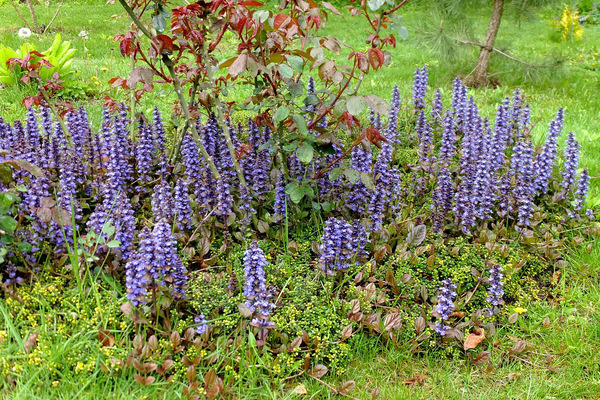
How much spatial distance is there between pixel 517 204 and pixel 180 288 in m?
2.34

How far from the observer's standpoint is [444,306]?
108 inches

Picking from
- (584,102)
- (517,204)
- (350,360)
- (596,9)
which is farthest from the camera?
(596,9)

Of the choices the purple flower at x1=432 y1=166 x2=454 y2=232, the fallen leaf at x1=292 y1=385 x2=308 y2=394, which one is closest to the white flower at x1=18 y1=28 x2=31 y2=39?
the purple flower at x1=432 y1=166 x2=454 y2=232

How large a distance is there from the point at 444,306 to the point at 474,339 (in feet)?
0.85

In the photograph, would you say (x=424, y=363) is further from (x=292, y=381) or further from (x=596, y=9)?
(x=596, y=9)

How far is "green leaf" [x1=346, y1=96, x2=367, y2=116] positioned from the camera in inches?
106

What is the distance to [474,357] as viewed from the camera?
278 centimetres

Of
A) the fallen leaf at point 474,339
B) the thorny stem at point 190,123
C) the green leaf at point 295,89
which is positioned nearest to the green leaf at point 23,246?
the thorny stem at point 190,123

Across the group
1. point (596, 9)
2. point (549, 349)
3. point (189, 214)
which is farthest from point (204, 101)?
point (596, 9)

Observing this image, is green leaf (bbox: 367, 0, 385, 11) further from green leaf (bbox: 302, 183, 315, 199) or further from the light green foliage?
the light green foliage

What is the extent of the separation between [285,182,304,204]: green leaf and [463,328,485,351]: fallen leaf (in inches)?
46.6

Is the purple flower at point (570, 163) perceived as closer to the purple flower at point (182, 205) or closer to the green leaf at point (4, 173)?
the purple flower at point (182, 205)

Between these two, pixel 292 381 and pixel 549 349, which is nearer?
pixel 292 381

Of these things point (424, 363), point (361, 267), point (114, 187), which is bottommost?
point (424, 363)
